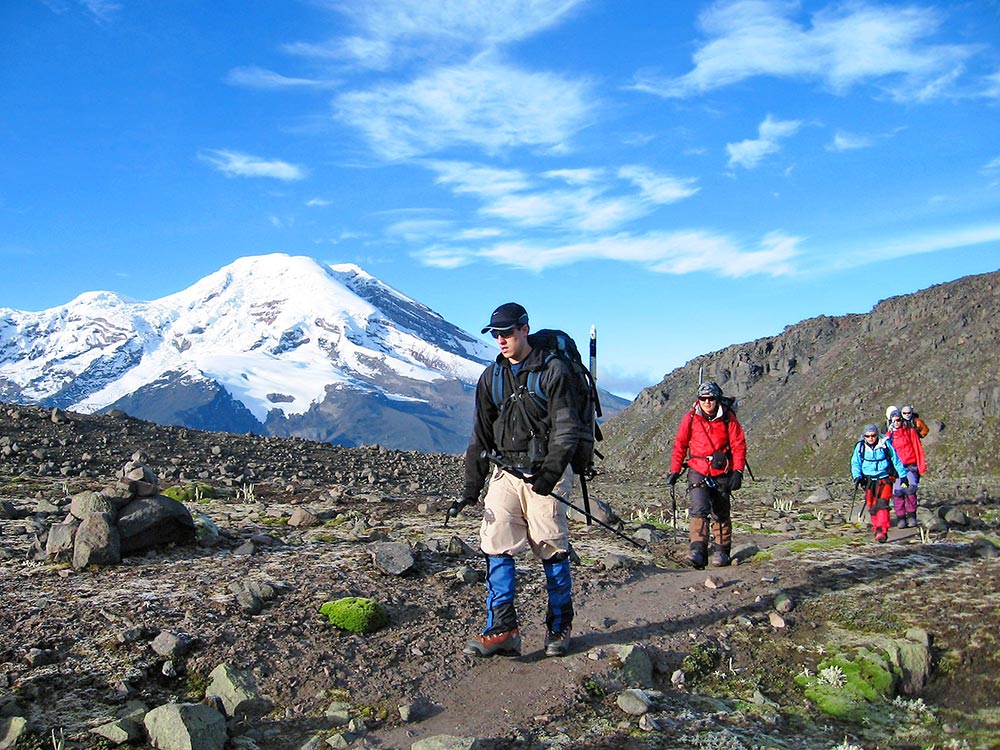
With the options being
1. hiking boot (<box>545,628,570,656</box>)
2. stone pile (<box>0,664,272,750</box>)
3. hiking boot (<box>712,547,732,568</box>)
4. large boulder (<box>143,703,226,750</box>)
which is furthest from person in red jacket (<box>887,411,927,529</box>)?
large boulder (<box>143,703,226,750</box>)

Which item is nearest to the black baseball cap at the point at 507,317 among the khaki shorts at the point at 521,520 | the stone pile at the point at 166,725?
the khaki shorts at the point at 521,520

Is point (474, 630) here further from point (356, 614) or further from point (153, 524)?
point (153, 524)

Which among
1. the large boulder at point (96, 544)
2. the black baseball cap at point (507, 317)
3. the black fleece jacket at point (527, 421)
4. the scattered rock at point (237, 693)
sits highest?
the black baseball cap at point (507, 317)

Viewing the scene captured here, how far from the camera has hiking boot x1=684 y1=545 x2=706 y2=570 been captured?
10922 millimetres

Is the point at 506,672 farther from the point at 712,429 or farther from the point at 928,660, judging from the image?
the point at 712,429

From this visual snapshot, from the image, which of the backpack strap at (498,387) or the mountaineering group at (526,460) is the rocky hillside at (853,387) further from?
the backpack strap at (498,387)

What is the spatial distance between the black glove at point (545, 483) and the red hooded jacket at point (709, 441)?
438 centimetres

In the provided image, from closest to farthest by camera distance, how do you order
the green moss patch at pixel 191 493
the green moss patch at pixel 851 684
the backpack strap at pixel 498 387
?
the green moss patch at pixel 851 684 < the backpack strap at pixel 498 387 < the green moss patch at pixel 191 493

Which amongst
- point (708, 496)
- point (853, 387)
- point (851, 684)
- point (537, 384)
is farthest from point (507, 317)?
point (853, 387)

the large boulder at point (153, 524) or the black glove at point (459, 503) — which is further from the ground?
the black glove at point (459, 503)

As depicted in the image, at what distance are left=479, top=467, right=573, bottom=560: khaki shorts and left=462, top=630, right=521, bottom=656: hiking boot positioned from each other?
753mm

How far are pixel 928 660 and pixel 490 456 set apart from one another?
16.1 ft

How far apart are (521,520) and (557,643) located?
3.90 feet

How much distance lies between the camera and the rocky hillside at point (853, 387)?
1634 inches
